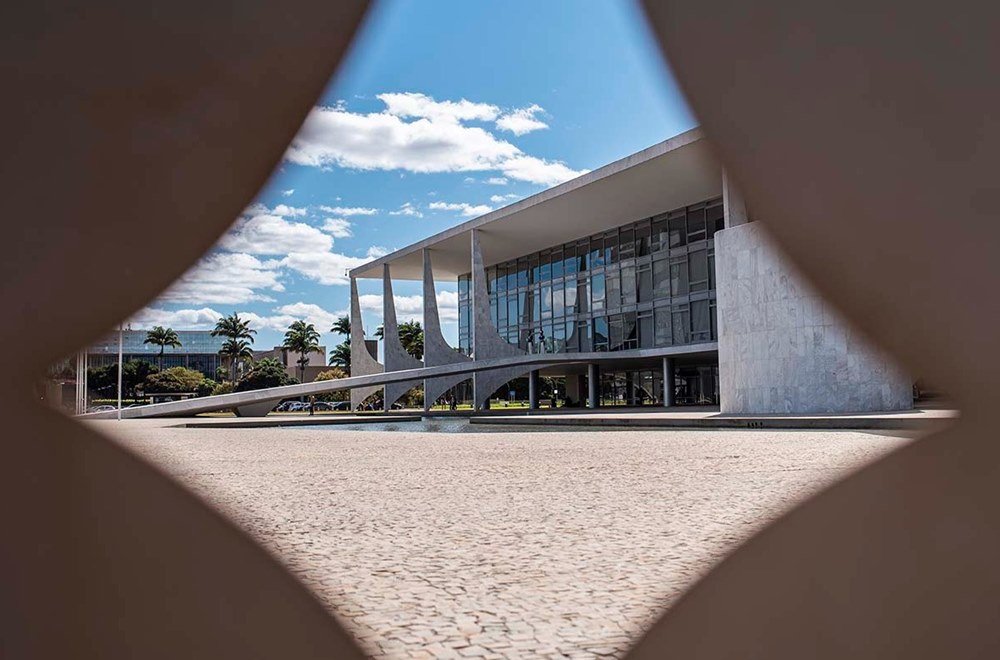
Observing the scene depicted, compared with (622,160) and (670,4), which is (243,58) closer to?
(670,4)

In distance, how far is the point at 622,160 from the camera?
27.4m

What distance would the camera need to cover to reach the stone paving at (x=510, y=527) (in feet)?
11.0

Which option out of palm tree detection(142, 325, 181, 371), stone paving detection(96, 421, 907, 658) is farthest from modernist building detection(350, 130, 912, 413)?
palm tree detection(142, 325, 181, 371)

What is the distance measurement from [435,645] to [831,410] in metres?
17.4

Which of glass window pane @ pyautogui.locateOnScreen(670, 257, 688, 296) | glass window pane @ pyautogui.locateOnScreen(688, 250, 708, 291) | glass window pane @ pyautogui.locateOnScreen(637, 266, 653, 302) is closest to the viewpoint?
glass window pane @ pyautogui.locateOnScreen(688, 250, 708, 291)

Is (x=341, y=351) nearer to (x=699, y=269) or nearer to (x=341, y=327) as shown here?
(x=341, y=327)

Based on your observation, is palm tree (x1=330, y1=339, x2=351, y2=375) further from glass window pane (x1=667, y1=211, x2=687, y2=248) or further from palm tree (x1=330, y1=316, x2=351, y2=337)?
glass window pane (x1=667, y1=211, x2=687, y2=248)

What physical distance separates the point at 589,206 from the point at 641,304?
494 centimetres

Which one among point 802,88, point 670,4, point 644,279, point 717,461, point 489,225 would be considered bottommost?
point 717,461

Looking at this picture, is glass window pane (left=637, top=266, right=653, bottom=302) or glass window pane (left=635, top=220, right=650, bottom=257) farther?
glass window pane (left=635, top=220, right=650, bottom=257)

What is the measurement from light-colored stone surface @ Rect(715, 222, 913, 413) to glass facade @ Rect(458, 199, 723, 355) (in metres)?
10.00

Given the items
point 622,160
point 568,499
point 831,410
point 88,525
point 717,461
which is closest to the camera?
point 88,525

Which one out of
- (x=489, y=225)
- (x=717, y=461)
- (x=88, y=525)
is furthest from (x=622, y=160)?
(x=88, y=525)

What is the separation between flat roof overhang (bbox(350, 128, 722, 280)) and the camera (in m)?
26.7
